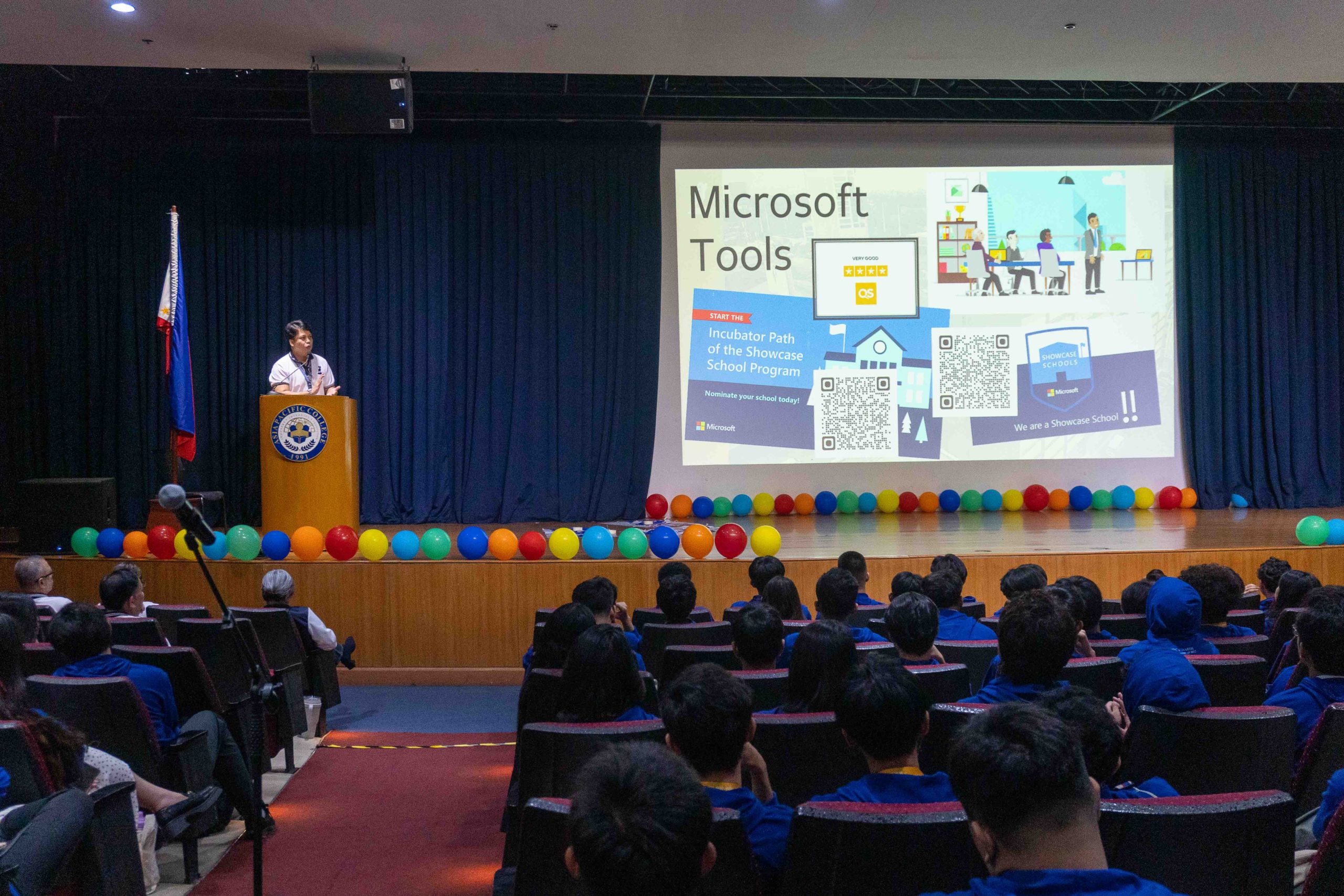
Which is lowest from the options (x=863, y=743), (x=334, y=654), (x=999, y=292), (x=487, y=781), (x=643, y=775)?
(x=487, y=781)

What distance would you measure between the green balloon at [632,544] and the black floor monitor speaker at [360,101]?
10.3 feet

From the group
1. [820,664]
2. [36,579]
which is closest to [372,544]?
[36,579]

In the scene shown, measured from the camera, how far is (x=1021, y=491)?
9633 millimetres

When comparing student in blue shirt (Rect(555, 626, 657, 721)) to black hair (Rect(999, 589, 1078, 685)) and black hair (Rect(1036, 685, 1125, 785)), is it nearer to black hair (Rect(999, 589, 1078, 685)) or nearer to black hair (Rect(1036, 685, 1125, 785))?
black hair (Rect(999, 589, 1078, 685))

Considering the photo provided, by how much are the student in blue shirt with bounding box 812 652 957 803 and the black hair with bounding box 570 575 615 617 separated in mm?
1968

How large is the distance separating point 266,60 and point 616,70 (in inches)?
96.5

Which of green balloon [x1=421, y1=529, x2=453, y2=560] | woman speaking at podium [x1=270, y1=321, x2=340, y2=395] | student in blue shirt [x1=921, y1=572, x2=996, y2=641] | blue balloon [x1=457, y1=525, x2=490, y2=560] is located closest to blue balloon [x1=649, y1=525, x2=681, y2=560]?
blue balloon [x1=457, y1=525, x2=490, y2=560]

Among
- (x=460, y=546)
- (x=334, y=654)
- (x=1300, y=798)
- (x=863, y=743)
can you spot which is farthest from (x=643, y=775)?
(x=460, y=546)

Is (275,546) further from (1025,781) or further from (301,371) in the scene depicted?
(1025,781)

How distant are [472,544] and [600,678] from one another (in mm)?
3952

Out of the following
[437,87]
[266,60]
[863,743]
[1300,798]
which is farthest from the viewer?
[437,87]

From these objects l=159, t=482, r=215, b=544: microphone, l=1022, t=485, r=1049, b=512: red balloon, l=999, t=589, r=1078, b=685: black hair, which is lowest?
l=999, t=589, r=1078, b=685: black hair

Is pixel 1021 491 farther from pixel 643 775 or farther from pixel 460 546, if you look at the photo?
pixel 643 775

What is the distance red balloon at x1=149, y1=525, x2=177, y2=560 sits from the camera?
624 cm
